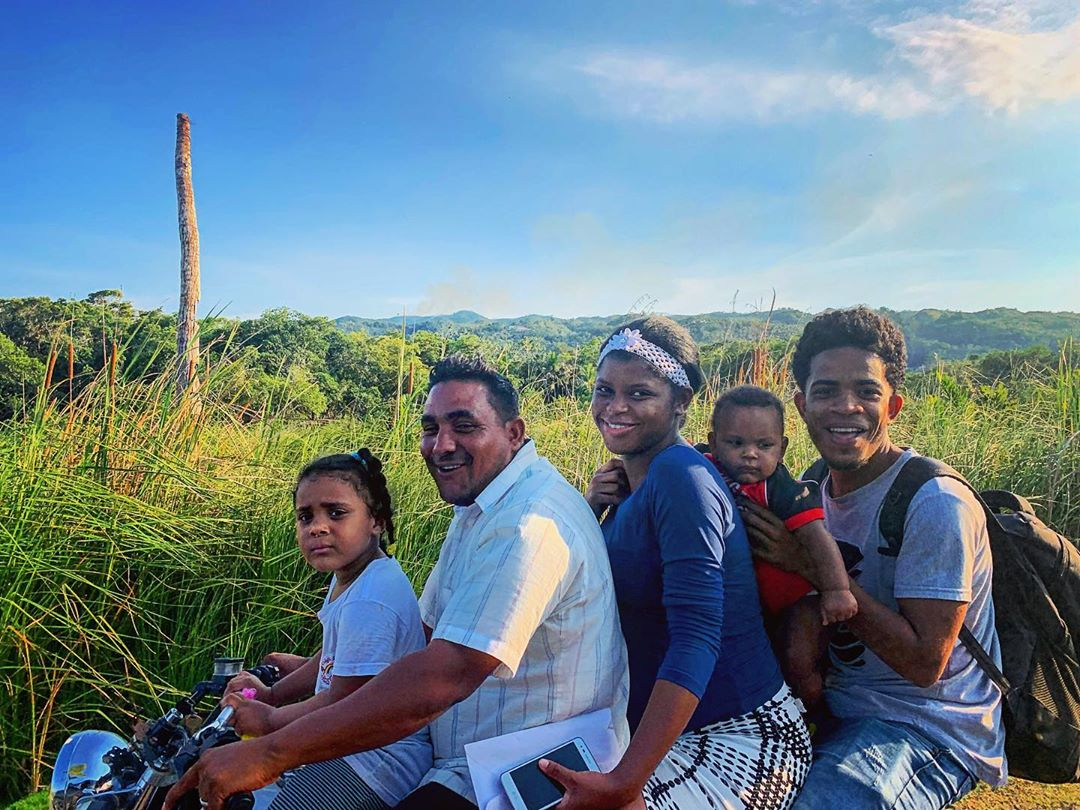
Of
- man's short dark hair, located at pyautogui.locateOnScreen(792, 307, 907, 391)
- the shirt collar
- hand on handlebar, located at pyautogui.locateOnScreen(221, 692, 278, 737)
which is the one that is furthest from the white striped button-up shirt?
man's short dark hair, located at pyautogui.locateOnScreen(792, 307, 907, 391)

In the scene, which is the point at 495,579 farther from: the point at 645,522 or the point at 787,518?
the point at 787,518

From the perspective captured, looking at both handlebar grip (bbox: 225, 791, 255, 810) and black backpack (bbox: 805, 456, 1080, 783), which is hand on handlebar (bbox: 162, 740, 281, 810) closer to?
handlebar grip (bbox: 225, 791, 255, 810)

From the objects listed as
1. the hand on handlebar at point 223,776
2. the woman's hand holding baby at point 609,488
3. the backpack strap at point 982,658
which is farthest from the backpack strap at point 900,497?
the hand on handlebar at point 223,776

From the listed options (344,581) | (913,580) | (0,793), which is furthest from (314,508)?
(0,793)

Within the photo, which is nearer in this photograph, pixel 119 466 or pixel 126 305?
pixel 119 466

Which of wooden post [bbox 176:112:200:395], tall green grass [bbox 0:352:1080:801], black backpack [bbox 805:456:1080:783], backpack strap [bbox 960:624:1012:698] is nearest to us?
backpack strap [bbox 960:624:1012:698]

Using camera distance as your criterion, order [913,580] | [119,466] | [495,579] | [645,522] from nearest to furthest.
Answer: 1. [495,579]
2. [645,522]
3. [913,580]
4. [119,466]

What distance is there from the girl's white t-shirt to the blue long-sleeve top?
62 cm

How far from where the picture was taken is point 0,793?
3.99 m

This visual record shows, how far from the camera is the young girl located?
2.21 meters

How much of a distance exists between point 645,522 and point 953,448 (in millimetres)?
6658

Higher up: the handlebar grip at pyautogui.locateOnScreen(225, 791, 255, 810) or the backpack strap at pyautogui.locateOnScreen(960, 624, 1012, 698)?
the backpack strap at pyautogui.locateOnScreen(960, 624, 1012, 698)

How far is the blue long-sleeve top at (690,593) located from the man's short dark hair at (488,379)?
1.44ft

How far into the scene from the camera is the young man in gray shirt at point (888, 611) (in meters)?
2.44
